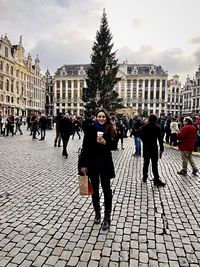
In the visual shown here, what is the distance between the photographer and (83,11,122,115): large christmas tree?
42.3m

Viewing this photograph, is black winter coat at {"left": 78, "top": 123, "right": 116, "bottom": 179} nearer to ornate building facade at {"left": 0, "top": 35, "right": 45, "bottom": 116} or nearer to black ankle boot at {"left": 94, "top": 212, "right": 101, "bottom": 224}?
black ankle boot at {"left": 94, "top": 212, "right": 101, "bottom": 224}

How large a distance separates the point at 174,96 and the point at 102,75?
198 feet

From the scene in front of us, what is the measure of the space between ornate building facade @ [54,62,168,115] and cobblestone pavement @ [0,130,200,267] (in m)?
83.7

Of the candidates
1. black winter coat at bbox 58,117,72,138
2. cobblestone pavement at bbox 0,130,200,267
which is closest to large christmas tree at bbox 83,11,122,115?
black winter coat at bbox 58,117,72,138

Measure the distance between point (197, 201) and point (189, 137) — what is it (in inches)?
122

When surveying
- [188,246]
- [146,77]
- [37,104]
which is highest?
[146,77]

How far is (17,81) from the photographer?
198 ft

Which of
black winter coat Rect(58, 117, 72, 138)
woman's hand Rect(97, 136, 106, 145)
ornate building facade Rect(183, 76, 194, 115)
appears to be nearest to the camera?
woman's hand Rect(97, 136, 106, 145)

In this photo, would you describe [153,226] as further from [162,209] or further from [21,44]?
[21,44]

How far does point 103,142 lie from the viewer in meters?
4.18

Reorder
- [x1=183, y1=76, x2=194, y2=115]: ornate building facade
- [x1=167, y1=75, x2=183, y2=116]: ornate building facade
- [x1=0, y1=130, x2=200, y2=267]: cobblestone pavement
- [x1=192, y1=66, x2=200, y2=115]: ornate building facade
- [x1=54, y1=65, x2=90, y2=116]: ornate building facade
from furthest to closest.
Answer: [x1=167, y1=75, x2=183, y2=116]: ornate building facade < [x1=54, y1=65, x2=90, y2=116]: ornate building facade < [x1=183, y1=76, x2=194, y2=115]: ornate building facade < [x1=192, y1=66, x2=200, y2=115]: ornate building facade < [x1=0, y1=130, x2=200, y2=267]: cobblestone pavement

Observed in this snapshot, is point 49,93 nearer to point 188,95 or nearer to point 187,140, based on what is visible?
point 188,95

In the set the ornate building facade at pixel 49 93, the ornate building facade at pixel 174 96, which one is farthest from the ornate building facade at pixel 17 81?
the ornate building facade at pixel 174 96

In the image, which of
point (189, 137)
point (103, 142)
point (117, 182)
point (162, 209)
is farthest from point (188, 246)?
point (189, 137)
